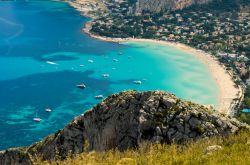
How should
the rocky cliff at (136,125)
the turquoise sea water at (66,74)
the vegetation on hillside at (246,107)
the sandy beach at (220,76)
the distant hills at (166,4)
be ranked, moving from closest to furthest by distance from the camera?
the rocky cliff at (136,125) < the vegetation on hillside at (246,107) < the turquoise sea water at (66,74) < the sandy beach at (220,76) < the distant hills at (166,4)

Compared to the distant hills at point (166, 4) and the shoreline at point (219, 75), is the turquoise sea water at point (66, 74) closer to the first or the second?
the shoreline at point (219, 75)

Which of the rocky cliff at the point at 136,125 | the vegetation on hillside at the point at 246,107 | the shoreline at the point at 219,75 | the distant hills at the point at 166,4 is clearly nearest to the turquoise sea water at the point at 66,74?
the shoreline at the point at 219,75

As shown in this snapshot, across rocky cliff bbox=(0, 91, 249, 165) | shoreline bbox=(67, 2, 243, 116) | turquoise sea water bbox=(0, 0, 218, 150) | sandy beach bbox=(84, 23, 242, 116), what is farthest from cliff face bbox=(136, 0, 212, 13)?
rocky cliff bbox=(0, 91, 249, 165)

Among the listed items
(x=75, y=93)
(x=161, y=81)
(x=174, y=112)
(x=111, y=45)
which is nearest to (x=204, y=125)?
(x=174, y=112)

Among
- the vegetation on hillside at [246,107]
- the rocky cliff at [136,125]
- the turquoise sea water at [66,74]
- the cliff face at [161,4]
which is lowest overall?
the turquoise sea water at [66,74]

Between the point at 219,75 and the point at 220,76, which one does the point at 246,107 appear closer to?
→ the point at 220,76

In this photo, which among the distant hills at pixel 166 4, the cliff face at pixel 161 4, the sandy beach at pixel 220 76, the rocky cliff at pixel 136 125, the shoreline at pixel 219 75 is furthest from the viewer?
the cliff face at pixel 161 4

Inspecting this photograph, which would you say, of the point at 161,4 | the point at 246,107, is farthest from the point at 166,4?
the point at 246,107
